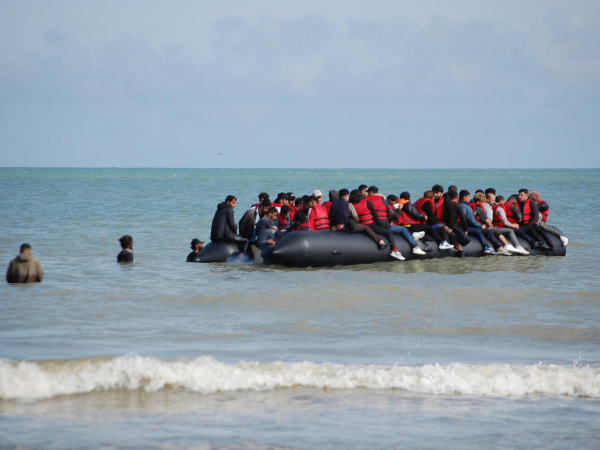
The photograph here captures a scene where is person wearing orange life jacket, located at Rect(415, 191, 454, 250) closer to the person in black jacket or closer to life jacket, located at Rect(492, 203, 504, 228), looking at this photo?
life jacket, located at Rect(492, 203, 504, 228)

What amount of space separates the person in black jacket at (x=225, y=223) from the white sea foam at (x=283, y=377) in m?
6.17

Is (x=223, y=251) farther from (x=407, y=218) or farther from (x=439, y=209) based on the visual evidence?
(x=439, y=209)

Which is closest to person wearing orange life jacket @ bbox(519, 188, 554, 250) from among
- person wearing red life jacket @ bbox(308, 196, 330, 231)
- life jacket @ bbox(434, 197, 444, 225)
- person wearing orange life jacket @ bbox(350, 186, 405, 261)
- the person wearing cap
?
life jacket @ bbox(434, 197, 444, 225)

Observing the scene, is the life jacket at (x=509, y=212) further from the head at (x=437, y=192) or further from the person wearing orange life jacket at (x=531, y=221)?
the head at (x=437, y=192)

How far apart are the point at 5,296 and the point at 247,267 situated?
4.10 metres

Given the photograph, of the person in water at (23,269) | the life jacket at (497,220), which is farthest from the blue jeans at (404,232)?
the person in water at (23,269)

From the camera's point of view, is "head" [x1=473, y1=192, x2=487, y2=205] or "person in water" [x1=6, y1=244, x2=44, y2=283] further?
"head" [x1=473, y1=192, x2=487, y2=205]

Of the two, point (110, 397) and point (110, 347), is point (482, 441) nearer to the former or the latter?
point (110, 397)

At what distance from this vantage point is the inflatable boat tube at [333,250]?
11.5 meters

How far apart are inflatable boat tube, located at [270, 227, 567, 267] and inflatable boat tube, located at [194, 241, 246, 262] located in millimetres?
944

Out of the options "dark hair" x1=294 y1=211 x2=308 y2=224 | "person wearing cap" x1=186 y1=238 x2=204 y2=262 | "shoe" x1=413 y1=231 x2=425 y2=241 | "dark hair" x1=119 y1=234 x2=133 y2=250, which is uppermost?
"dark hair" x1=294 y1=211 x2=308 y2=224

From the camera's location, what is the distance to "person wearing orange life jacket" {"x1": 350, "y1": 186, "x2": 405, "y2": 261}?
1210 centimetres

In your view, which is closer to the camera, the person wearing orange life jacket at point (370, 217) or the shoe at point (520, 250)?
the person wearing orange life jacket at point (370, 217)

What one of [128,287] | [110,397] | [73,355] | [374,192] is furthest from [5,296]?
[374,192]
